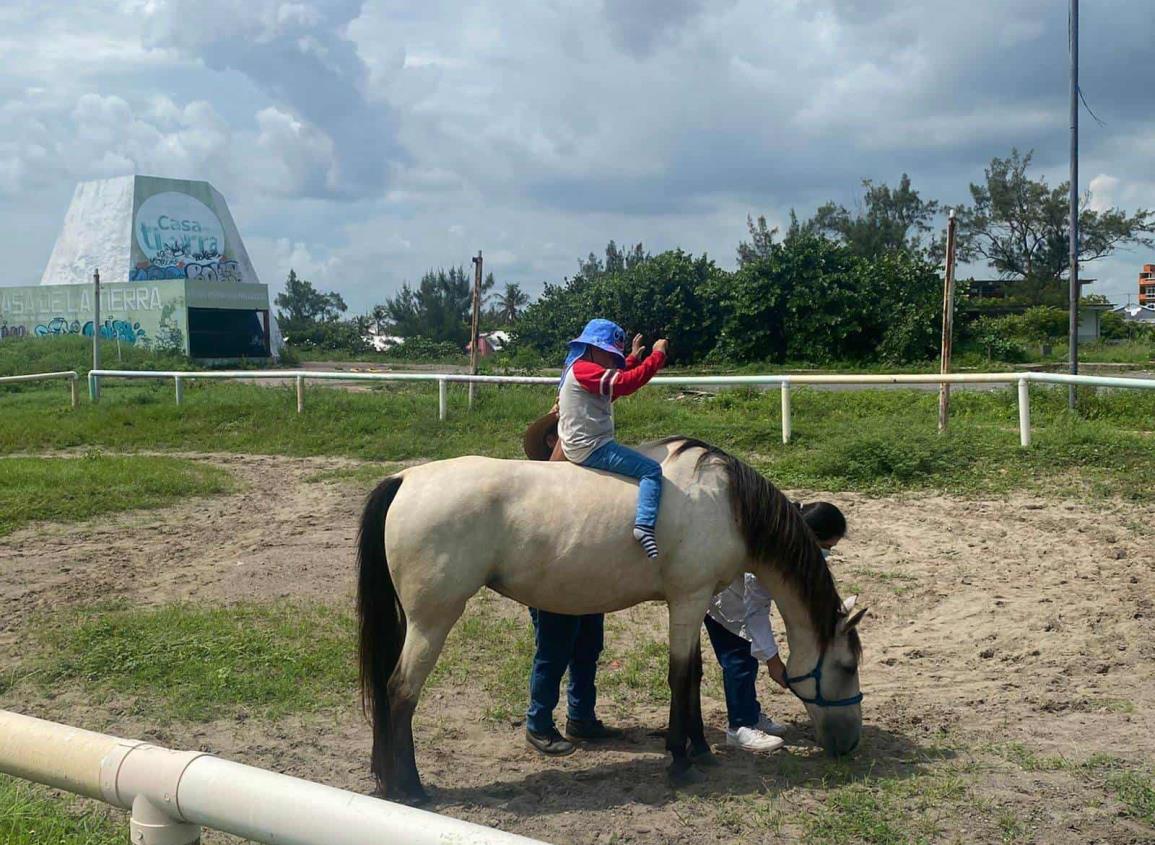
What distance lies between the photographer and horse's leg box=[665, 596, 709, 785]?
437 cm

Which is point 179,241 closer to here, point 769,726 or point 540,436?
point 540,436

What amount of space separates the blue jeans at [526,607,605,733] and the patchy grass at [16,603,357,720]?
1.13m

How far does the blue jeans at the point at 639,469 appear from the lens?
14.2 feet

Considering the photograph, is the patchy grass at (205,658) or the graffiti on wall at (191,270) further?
the graffiti on wall at (191,270)

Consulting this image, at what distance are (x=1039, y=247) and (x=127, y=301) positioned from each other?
44485mm

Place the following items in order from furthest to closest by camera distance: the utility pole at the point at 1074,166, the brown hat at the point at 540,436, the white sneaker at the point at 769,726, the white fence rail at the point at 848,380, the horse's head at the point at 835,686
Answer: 1. the utility pole at the point at 1074,166
2. the white fence rail at the point at 848,380
3. the brown hat at the point at 540,436
4. the white sneaker at the point at 769,726
5. the horse's head at the point at 835,686

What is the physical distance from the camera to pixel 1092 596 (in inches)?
258

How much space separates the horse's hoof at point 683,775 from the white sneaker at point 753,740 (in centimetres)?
42

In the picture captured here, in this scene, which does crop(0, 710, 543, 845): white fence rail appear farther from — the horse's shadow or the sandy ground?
the horse's shadow

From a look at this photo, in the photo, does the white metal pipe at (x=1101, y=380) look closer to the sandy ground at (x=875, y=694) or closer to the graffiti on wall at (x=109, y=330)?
the sandy ground at (x=875, y=694)

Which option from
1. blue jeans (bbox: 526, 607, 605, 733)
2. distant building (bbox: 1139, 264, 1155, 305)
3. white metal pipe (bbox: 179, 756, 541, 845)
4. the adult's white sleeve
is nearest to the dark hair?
the adult's white sleeve

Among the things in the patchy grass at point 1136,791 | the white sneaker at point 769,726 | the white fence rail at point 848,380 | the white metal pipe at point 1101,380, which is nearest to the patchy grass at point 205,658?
the white sneaker at point 769,726

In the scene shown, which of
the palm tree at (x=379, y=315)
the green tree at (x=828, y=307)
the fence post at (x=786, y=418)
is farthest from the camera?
the palm tree at (x=379, y=315)

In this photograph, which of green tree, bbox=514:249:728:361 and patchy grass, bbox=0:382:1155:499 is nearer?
patchy grass, bbox=0:382:1155:499
